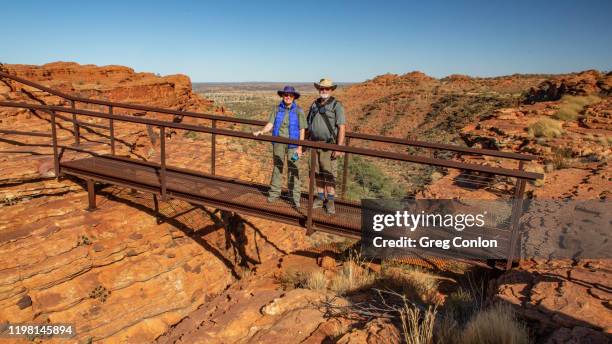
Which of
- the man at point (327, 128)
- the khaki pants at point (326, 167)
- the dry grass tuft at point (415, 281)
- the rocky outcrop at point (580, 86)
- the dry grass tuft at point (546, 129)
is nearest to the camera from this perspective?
the dry grass tuft at point (415, 281)

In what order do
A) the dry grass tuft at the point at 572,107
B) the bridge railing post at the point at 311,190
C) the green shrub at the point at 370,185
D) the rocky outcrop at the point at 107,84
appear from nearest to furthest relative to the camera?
the bridge railing post at the point at 311,190, the rocky outcrop at the point at 107,84, the green shrub at the point at 370,185, the dry grass tuft at the point at 572,107

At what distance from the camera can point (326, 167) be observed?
5.41 meters

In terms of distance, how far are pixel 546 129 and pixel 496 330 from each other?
11238mm

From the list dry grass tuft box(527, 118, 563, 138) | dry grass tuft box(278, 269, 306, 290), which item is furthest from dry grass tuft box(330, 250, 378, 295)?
dry grass tuft box(527, 118, 563, 138)

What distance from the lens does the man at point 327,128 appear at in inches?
201

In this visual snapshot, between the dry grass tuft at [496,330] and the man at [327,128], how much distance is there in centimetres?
265

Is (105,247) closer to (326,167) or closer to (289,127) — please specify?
(289,127)

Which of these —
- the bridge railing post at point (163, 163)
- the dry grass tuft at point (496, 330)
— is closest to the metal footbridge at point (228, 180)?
the bridge railing post at point (163, 163)

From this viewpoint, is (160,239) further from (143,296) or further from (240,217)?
(240,217)

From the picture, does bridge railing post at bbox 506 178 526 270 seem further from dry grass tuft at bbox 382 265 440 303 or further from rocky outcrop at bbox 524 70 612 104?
rocky outcrop at bbox 524 70 612 104

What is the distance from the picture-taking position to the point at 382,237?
16.6ft

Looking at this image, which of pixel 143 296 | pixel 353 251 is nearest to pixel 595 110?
pixel 353 251

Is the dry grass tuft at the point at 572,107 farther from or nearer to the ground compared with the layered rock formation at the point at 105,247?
farther from the ground

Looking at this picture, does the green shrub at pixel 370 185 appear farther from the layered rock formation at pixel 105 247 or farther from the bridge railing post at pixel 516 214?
the bridge railing post at pixel 516 214
